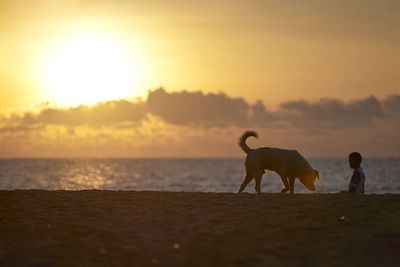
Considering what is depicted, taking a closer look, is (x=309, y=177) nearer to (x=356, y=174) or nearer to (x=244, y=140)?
(x=356, y=174)

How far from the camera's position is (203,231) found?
1074 cm

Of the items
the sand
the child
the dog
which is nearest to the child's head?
the child

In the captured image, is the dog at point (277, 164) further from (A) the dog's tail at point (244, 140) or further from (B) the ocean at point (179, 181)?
(B) the ocean at point (179, 181)

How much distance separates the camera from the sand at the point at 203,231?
367 inches

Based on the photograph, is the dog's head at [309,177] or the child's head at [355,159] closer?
the child's head at [355,159]

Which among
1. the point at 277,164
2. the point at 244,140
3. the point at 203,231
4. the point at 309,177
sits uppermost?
the point at 244,140

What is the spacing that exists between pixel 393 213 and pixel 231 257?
3933 mm

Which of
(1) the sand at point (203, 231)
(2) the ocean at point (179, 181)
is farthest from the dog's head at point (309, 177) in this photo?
(2) the ocean at point (179, 181)

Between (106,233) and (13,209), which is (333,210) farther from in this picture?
(13,209)

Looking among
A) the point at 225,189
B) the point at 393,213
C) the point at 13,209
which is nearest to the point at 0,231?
the point at 13,209

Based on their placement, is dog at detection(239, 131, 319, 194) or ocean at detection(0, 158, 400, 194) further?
ocean at detection(0, 158, 400, 194)

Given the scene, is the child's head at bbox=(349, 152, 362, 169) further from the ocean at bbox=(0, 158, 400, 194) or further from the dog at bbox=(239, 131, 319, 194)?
the ocean at bbox=(0, 158, 400, 194)

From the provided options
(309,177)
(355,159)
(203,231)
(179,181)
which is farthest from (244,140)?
(179,181)

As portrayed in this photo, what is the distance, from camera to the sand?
9.31 metres
